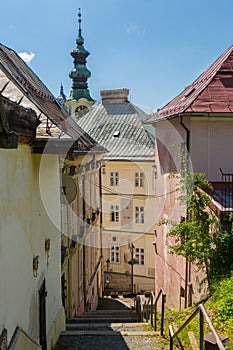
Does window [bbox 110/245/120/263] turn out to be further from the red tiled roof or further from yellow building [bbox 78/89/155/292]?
the red tiled roof

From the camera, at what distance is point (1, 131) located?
3.41 m

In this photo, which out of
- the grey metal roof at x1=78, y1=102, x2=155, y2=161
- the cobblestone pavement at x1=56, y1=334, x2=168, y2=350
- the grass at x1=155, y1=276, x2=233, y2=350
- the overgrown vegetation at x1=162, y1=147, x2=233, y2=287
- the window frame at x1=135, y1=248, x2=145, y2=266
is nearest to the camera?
the grass at x1=155, y1=276, x2=233, y2=350

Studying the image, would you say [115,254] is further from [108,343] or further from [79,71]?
[79,71]

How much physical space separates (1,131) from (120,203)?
22012 mm

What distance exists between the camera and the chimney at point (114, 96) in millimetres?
27875

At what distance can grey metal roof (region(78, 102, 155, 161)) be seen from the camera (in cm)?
2420

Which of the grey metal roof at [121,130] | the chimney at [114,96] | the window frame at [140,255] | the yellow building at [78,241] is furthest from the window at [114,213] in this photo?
the chimney at [114,96]

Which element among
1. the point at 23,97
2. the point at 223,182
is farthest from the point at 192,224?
the point at 23,97

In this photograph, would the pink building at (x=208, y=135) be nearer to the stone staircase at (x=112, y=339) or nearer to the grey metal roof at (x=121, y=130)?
the stone staircase at (x=112, y=339)

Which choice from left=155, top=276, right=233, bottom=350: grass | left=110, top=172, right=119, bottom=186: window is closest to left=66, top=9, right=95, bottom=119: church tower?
left=110, top=172, right=119, bottom=186: window

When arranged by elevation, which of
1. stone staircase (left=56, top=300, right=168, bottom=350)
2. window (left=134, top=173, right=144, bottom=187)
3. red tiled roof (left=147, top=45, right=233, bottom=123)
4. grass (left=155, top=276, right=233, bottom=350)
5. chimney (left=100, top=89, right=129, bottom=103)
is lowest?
stone staircase (left=56, top=300, right=168, bottom=350)

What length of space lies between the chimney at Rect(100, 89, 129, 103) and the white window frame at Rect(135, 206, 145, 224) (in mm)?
8319

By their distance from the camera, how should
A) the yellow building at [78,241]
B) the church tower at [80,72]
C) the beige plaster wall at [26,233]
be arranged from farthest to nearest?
the church tower at [80,72]
the yellow building at [78,241]
the beige plaster wall at [26,233]

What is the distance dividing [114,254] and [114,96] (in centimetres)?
1150
